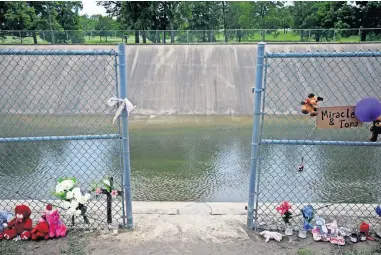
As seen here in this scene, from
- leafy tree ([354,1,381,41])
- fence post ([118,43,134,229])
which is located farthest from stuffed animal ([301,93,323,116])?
leafy tree ([354,1,381,41])

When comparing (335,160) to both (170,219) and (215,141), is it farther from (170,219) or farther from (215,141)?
(170,219)

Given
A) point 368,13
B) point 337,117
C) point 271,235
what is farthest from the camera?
point 368,13

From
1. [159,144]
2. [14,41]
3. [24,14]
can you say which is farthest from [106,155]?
[24,14]

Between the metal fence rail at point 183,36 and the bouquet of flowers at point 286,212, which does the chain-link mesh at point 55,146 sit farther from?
the metal fence rail at point 183,36

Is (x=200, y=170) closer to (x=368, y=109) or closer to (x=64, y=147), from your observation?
(x=64, y=147)

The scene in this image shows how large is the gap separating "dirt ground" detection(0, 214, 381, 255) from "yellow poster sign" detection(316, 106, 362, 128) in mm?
1058

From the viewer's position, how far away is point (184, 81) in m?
15.3

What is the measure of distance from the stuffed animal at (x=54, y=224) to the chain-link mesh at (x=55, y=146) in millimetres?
205

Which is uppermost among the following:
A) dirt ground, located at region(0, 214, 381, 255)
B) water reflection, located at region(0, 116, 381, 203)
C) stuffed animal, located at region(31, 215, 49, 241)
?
stuffed animal, located at region(31, 215, 49, 241)

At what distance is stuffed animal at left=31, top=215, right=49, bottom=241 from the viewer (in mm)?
3051

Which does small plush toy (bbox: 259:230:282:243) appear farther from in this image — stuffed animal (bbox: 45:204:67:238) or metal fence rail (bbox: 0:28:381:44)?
metal fence rail (bbox: 0:28:381:44)

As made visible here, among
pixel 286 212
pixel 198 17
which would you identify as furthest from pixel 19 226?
pixel 198 17

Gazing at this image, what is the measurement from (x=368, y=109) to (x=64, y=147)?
784 cm

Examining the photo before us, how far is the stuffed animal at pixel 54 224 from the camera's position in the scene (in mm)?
3090
